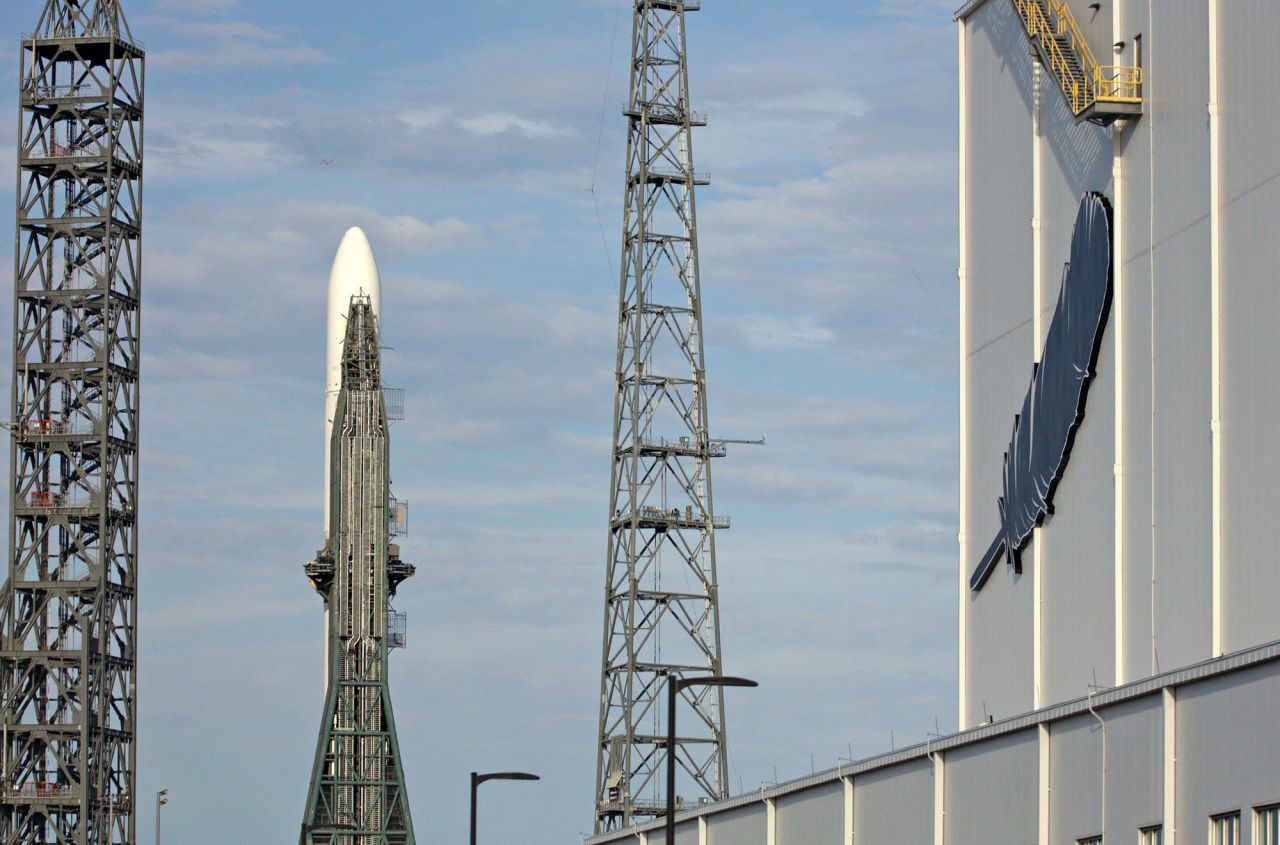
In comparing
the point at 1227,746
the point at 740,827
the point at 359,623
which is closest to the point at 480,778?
the point at 740,827

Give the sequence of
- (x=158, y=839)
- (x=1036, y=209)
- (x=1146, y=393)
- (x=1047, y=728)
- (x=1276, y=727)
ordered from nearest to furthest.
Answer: (x=1276, y=727) < (x=1047, y=728) < (x=1146, y=393) < (x=1036, y=209) < (x=158, y=839)

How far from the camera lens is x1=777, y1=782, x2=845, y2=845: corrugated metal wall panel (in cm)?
5397

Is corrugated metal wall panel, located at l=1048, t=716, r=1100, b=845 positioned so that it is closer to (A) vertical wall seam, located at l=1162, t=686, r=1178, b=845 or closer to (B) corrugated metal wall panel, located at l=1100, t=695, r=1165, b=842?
(B) corrugated metal wall panel, located at l=1100, t=695, r=1165, b=842

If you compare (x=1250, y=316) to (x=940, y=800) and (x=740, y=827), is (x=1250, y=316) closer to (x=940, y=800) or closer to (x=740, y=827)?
(x=940, y=800)

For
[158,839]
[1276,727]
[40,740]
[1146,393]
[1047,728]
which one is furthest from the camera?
[40,740]

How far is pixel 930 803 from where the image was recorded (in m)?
50.0

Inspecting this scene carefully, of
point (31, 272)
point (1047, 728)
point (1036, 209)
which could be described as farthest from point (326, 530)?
point (1047, 728)

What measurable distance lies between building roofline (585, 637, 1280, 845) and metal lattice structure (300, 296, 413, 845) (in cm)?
3817

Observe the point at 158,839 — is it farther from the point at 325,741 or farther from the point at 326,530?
the point at 326,530

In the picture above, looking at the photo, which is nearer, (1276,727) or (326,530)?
(1276,727)

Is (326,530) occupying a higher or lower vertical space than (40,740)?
higher

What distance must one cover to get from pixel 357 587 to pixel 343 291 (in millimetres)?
13415

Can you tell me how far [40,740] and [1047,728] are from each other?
2593 inches

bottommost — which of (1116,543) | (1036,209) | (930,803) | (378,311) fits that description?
(930,803)
